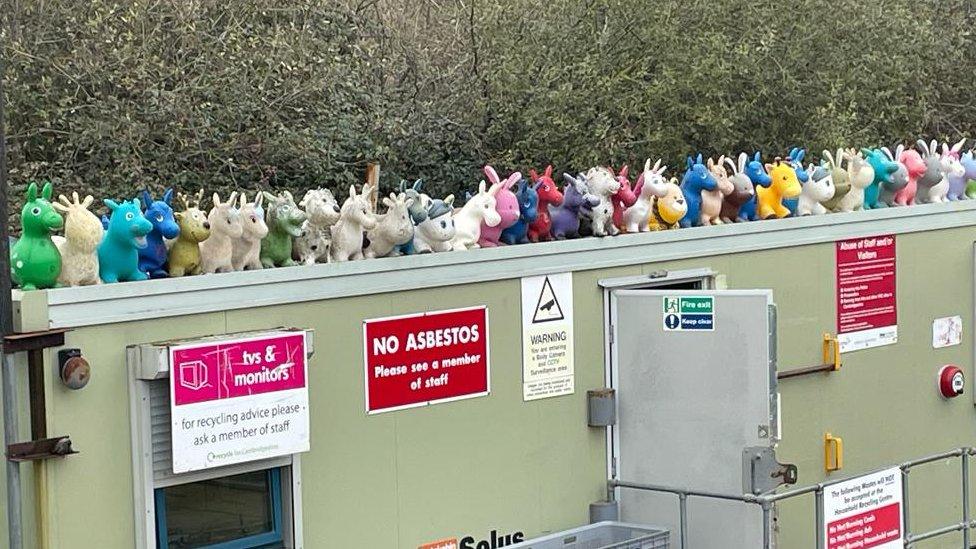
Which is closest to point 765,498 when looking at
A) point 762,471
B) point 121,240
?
point 762,471

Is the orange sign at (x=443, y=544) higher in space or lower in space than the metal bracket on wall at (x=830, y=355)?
lower

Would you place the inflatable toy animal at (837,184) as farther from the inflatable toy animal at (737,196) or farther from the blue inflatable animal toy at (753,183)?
the inflatable toy animal at (737,196)

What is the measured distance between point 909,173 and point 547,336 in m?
3.45

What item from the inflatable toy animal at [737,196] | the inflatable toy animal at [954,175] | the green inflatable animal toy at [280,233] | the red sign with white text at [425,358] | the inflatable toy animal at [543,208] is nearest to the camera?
the green inflatable animal toy at [280,233]

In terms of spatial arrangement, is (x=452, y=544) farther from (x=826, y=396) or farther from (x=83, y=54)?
(x=83, y=54)

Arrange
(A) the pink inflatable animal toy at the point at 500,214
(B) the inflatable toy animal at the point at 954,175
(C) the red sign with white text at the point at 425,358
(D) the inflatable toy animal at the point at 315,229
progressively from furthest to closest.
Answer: (B) the inflatable toy animal at the point at 954,175
(A) the pink inflatable animal toy at the point at 500,214
(C) the red sign with white text at the point at 425,358
(D) the inflatable toy animal at the point at 315,229

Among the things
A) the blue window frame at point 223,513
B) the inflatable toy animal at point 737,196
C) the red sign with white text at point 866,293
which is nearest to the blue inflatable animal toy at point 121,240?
the blue window frame at point 223,513

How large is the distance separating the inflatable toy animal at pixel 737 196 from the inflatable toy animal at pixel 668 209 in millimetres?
417

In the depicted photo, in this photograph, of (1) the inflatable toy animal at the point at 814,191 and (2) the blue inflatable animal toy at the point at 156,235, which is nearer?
(2) the blue inflatable animal toy at the point at 156,235

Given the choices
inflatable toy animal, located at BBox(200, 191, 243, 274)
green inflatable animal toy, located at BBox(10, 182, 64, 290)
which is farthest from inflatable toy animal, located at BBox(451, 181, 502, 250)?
green inflatable animal toy, located at BBox(10, 182, 64, 290)

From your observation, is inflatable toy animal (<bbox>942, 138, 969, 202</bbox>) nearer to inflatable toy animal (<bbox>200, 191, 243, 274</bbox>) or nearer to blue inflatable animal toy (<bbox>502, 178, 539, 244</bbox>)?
blue inflatable animal toy (<bbox>502, 178, 539, 244</bbox>)

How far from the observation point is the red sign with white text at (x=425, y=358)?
688 cm

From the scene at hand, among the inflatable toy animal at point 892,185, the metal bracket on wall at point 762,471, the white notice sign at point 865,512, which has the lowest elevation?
the white notice sign at point 865,512

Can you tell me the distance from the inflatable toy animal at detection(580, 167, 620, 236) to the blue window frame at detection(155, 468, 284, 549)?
2495mm
